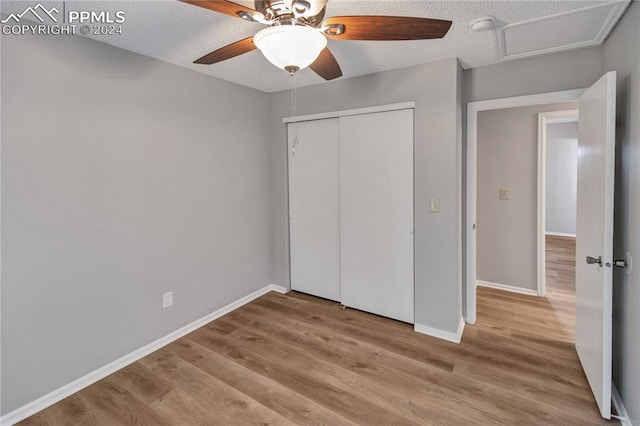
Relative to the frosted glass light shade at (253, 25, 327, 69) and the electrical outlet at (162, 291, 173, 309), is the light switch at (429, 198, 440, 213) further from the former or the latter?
the electrical outlet at (162, 291, 173, 309)

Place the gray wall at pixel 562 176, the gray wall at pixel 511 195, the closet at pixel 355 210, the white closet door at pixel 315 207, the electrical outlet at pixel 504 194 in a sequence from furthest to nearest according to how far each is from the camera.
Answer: the gray wall at pixel 562 176 → the electrical outlet at pixel 504 194 → the gray wall at pixel 511 195 → the white closet door at pixel 315 207 → the closet at pixel 355 210

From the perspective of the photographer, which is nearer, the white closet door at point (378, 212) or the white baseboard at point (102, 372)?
the white baseboard at point (102, 372)

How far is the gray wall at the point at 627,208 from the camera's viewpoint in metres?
1.62

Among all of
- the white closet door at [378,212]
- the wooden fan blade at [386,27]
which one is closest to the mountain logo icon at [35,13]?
the wooden fan blade at [386,27]

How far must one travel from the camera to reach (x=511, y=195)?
12.0 feet

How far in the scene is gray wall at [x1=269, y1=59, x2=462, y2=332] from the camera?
2.57m

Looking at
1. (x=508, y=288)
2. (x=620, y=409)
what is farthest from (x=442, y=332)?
(x=508, y=288)

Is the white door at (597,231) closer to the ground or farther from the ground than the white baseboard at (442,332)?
farther from the ground

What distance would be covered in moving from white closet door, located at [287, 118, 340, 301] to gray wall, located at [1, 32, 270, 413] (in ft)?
2.26

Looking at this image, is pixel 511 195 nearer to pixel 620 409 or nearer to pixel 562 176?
pixel 620 409

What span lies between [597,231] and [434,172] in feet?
3.73

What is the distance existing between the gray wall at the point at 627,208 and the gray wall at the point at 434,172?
37.7 inches

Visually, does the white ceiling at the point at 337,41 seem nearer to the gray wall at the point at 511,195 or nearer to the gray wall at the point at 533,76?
the gray wall at the point at 533,76

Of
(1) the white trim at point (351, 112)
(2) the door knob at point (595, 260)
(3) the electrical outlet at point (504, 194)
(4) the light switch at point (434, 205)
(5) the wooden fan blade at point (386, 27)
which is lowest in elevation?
(2) the door knob at point (595, 260)
